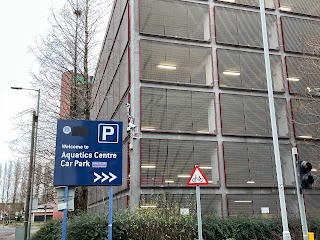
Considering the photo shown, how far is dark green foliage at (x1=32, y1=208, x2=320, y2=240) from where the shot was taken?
12.2 metres

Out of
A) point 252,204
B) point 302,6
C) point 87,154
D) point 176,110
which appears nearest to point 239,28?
point 302,6

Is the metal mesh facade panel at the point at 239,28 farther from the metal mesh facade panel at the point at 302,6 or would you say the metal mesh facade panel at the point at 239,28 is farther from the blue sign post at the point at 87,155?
the blue sign post at the point at 87,155

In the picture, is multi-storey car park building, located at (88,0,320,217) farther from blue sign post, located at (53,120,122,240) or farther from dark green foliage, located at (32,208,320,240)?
blue sign post, located at (53,120,122,240)

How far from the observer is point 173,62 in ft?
72.4

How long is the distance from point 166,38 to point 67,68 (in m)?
6.64

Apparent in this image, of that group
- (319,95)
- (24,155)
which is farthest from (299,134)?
(24,155)

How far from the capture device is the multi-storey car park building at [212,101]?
20109 mm

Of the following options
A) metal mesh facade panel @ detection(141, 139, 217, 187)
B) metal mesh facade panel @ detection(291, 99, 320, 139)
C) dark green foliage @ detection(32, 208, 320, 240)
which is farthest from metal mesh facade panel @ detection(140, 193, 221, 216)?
metal mesh facade panel @ detection(291, 99, 320, 139)

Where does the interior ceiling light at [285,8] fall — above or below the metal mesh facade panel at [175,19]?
above

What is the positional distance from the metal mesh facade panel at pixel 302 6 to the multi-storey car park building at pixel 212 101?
0.21 m

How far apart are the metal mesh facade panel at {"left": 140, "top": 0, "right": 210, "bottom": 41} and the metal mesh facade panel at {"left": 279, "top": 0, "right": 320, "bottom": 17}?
6.74 m

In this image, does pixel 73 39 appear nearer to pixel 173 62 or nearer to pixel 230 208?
pixel 173 62

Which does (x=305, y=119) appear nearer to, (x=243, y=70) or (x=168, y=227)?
(x=243, y=70)

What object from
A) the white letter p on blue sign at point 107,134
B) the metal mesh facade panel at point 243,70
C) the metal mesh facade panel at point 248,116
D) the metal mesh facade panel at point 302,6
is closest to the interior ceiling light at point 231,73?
the metal mesh facade panel at point 243,70
